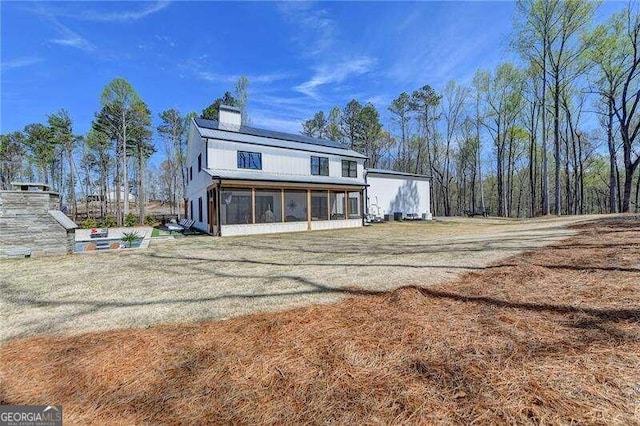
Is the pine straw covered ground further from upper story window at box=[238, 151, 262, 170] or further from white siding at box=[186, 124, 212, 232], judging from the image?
upper story window at box=[238, 151, 262, 170]

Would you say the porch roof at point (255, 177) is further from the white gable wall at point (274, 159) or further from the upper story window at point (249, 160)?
the upper story window at point (249, 160)

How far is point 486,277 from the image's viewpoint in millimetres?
4500

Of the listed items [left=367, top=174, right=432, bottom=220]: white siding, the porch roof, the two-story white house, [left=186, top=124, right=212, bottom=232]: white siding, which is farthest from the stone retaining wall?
[left=367, top=174, right=432, bottom=220]: white siding

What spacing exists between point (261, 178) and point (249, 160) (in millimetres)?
2599

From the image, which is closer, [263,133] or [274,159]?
[274,159]

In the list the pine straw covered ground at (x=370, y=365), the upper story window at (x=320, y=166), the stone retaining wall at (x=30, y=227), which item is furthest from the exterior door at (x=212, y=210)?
the pine straw covered ground at (x=370, y=365)

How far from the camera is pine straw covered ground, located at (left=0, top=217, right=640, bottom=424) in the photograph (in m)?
1.75

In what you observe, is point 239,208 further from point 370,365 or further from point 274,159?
point 370,365

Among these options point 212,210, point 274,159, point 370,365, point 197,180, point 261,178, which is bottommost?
point 370,365

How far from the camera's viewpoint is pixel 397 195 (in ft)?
82.4

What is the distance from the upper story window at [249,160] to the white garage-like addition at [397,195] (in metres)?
9.12

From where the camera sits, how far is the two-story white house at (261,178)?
15.0 m

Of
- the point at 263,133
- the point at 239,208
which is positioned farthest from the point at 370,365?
the point at 263,133

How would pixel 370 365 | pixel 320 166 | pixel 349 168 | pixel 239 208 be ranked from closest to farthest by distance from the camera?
pixel 370 365, pixel 239 208, pixel 320 166, pixel 349 168
